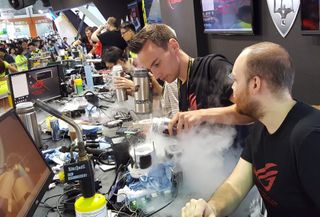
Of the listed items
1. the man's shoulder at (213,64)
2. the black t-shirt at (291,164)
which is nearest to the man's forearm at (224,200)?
the black t-shirt at (291,164)

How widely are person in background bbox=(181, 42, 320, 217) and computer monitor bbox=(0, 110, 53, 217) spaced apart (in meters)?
0.53

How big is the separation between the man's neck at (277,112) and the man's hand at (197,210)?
1.17 feet

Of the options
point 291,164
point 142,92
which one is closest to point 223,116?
point 291,164

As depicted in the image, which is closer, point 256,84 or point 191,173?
point 256,84

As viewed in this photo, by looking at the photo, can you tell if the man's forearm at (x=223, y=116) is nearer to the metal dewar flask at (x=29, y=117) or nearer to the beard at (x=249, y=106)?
the beard at (x=249, y=106)

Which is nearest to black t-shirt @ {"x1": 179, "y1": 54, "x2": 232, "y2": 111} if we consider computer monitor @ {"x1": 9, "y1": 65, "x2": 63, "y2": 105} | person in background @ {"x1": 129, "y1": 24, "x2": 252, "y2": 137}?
person in background @ {"x1": 129, "y1": 24, "x2": 252, "y2": 137}

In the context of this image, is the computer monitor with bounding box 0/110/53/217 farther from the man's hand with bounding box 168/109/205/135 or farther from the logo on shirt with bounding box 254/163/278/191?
the logo on shirt with bounding box 254/163/278/191

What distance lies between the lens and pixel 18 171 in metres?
1.09

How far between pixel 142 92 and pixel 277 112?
40.7 inches

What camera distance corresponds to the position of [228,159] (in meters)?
1.49

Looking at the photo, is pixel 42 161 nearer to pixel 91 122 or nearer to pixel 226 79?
pixel 226 79

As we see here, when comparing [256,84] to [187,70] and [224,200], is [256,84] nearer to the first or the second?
[224,200]

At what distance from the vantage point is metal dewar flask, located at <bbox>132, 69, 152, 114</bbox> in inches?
77.3

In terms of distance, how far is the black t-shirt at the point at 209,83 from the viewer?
1.53 meters
